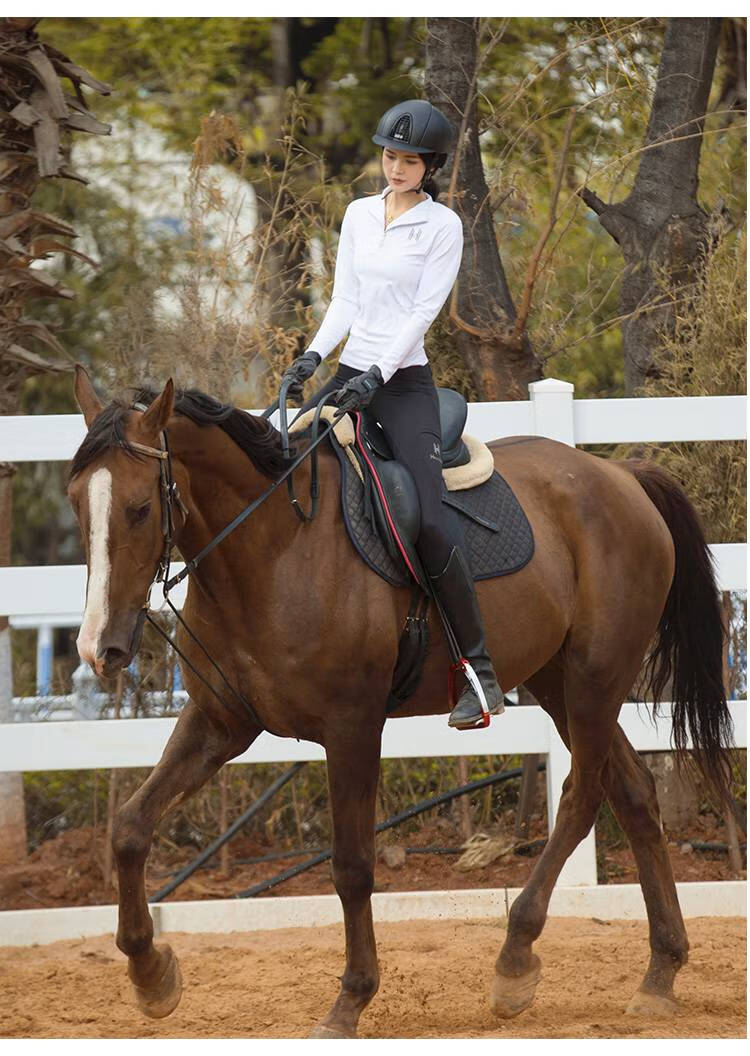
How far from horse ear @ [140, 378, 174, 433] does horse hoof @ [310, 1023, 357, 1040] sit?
6.73ft

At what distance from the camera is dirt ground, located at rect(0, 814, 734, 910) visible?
7.01 m

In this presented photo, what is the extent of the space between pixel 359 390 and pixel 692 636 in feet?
7.08

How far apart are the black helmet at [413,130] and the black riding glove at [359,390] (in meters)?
0.81

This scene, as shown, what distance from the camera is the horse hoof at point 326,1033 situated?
4.47m

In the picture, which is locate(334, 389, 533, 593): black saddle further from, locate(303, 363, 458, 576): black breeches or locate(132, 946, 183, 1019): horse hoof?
locate(132, 946, 183, 1019): horse hoof

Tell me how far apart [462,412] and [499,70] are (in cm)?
955

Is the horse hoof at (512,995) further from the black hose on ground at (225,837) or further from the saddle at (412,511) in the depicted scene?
the black hose on ground at (225,837)

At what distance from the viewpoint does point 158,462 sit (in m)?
4.14

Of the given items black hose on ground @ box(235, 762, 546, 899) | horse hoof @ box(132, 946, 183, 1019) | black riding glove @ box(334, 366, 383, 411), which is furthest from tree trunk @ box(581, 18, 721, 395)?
horse hoof @ box(132, 946, 183, 1019)

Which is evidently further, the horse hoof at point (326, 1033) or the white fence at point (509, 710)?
the white fence at point (509, 710)

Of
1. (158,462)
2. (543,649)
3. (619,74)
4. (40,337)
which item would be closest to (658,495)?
(543,649)

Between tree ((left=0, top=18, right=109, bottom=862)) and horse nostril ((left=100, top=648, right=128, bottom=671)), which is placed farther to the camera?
tree ((left=0, top=18, right=109, bottom=862))

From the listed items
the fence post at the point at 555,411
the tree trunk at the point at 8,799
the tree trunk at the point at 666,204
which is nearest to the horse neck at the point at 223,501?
the fence post at the point at 555,411

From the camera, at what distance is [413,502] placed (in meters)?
4.66
